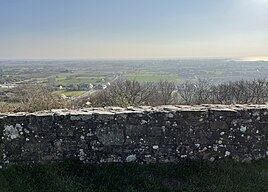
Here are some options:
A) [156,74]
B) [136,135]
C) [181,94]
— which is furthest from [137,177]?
[156,74]

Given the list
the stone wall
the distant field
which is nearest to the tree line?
the distant field

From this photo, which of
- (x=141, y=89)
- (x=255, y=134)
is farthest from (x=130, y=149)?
(x=141, y=89)

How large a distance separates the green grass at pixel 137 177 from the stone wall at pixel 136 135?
0.20 metres

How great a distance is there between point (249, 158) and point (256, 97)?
78.8 feet

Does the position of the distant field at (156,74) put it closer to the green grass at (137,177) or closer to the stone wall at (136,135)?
the stone wall at (136,135)

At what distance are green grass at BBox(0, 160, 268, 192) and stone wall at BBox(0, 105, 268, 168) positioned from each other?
0.20 metres

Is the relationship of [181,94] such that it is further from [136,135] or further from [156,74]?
[156,74]

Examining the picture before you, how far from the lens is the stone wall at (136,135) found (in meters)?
5.77

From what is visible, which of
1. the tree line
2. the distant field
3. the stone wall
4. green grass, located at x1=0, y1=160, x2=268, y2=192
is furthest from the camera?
the distant field

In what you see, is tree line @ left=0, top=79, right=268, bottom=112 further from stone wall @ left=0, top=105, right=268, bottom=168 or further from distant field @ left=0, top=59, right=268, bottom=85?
stone wall @ left=0, top=105, right=268, bottom=168

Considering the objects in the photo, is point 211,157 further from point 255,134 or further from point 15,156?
point 15,156

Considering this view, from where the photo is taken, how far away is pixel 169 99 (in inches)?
1254

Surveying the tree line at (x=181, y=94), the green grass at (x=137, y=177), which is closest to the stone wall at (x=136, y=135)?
the green grass at (x=137, y=177)

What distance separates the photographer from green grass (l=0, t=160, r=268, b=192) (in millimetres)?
5172
